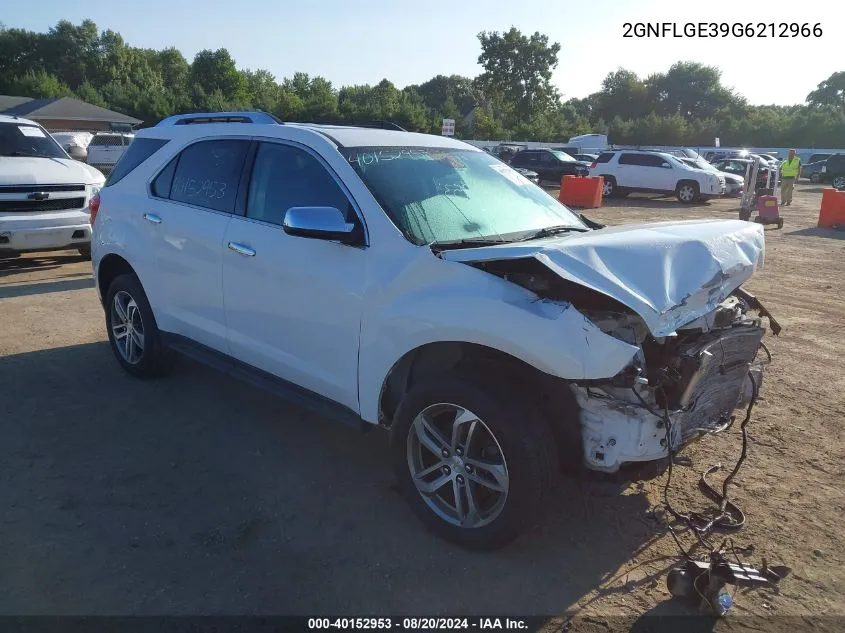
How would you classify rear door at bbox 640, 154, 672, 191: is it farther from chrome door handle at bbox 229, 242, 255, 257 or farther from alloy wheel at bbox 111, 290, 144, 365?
chrome door handle at bbox 229, 242, 255, 257

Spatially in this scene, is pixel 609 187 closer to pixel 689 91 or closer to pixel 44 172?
pixel 44 172

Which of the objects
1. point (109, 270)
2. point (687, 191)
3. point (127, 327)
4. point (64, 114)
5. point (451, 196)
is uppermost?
point (64, 114)

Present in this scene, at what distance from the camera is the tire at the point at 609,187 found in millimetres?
25203

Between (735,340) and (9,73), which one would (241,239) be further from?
(9,73)

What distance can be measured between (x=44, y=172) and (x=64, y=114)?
45548 millimetres

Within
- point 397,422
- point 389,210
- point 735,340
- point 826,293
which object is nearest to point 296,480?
point 397,422

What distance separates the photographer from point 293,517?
3.37m

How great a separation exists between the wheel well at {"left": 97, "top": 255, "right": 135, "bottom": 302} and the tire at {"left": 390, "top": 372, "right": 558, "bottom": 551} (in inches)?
115

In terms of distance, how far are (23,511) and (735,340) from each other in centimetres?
354

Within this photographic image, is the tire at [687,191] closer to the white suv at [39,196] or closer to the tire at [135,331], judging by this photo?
the white suv at [39,196]

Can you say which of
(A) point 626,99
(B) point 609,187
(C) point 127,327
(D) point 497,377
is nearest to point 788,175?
(B) point 609,187

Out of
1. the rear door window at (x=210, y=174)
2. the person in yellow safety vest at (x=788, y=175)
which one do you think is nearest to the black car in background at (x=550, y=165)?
the person in yellow safety vest at (x=788, y=175)

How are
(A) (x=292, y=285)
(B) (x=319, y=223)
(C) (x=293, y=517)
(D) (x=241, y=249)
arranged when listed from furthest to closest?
(D) (x=241, y=249) → (A) (x=292, y=285) → (C) (x=293, y=517) → (B) (x=319, y=223)

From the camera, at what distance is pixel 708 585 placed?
273 cm
